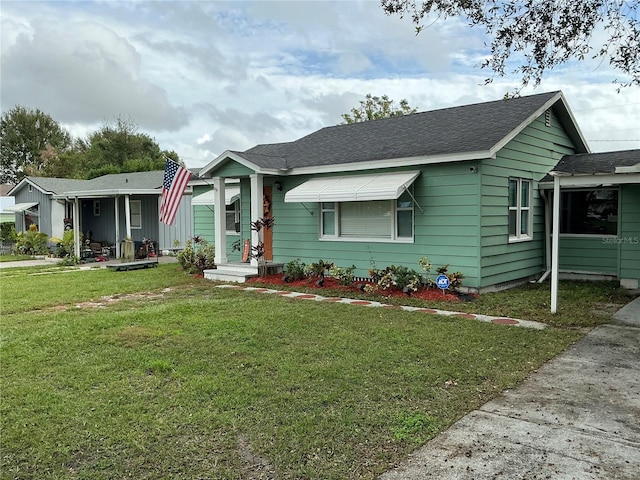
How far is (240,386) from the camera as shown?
4570 millimetres

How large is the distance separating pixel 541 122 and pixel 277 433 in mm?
10537

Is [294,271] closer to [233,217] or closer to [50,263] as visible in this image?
[233,217]

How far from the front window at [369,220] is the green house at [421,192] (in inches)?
1.0

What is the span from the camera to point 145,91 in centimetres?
2950

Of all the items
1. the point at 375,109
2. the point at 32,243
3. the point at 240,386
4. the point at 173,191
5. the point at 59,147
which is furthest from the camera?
the point at 59,147

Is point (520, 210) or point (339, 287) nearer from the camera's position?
point (339, 287)

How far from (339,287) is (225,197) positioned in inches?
206

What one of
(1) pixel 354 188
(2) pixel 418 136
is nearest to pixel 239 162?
(1) pixel 354 188

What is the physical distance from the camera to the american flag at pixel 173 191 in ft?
42.3

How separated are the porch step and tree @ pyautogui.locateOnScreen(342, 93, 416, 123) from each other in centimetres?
2829

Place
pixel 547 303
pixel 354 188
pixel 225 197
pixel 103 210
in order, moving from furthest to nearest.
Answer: pixel 103 210 → pixel 225 197 → pixel 354 188 → pixel 547 303

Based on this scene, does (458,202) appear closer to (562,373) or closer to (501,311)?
(501,311)

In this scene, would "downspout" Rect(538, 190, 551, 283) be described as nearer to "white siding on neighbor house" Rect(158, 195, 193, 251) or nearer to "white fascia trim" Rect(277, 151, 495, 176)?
"white fascia trim" Rect(277, 151, 495, 176)

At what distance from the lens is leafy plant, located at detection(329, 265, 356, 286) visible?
1075cm
